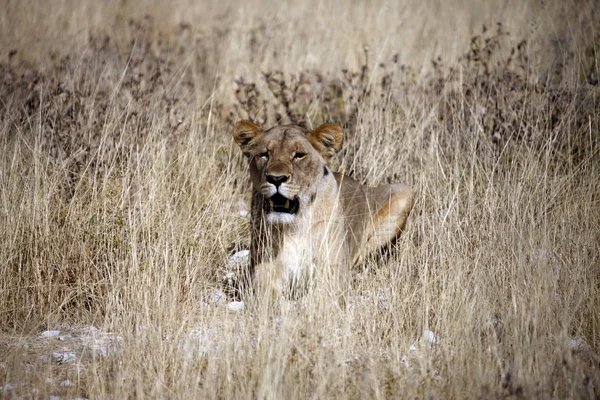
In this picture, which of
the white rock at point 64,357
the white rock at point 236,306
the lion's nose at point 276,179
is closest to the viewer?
the white rock at point 64,357

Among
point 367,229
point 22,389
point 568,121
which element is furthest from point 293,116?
point 22,389

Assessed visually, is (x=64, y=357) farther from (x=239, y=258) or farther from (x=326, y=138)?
(x=326, y=138)

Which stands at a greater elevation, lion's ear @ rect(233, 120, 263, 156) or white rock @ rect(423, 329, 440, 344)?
lion's ear @ rect(233, 120, 263, 156)

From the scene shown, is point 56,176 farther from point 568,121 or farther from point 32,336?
point 568,121

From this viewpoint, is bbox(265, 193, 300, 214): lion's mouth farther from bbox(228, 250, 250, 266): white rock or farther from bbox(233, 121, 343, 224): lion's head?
bbox(228, 250, 250, 266): white rock

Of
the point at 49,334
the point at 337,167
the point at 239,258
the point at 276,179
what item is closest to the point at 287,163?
the point at 276,179

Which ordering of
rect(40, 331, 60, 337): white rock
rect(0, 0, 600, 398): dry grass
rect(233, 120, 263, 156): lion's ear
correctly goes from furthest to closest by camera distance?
rect(233, 120, 263, 156): lion's ear → rect(40, 331, 60, 337): white rock → rect(0, 0, 600, 398): dry grass

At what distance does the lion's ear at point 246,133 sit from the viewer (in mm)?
5648

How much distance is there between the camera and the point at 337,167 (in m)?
7.38

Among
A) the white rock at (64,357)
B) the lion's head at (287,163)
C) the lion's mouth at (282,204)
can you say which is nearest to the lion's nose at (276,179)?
the lion's head at (287,163)

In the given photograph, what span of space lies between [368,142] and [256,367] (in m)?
3.80

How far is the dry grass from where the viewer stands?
409 centimetres

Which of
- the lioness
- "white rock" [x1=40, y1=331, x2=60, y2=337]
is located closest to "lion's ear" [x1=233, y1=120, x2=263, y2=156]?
the lioness

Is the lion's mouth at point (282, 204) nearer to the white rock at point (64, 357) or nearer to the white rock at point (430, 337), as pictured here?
the white rock at point (430, 337)
